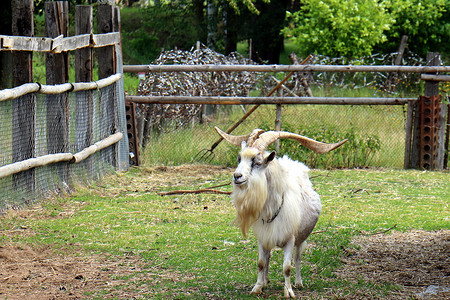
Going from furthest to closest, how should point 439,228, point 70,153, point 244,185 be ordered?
point 70,153 → point 439,228 → point 244,185

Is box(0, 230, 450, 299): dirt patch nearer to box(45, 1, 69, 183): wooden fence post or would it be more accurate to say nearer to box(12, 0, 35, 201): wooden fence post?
box(12, 0, 35, 201): wooden fence post

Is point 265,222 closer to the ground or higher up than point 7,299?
higher up

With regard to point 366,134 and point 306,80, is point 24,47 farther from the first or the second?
point 306,80

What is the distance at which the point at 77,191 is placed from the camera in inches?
344

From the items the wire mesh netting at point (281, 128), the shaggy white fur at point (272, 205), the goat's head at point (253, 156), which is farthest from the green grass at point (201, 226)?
the goat's head at point (253, 156)

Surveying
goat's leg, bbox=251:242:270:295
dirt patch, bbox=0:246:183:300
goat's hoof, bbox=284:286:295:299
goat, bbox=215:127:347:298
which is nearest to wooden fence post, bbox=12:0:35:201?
Answer: dirt patch, bbox=0:246:183:300

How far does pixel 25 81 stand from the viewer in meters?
7.77

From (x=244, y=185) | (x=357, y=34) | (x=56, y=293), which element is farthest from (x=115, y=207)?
(x=357, y=34)

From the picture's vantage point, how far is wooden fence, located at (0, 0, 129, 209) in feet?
24.6

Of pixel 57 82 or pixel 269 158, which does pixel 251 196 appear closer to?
pixel 269 158

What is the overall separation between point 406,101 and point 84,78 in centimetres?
567

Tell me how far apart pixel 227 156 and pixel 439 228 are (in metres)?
4.85

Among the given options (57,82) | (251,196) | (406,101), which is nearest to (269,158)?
(251,196)

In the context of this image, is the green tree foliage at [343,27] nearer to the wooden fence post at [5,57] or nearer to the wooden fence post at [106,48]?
the wooden fence post at [5,57]
